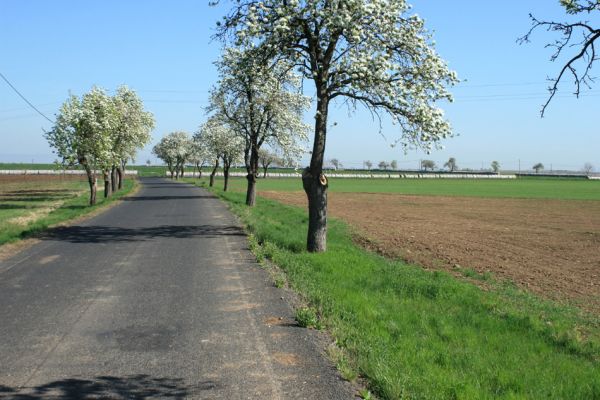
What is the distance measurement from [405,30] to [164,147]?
424 ft

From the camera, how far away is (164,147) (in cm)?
13988

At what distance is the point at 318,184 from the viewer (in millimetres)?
16734

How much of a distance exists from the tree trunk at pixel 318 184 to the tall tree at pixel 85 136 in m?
23.0

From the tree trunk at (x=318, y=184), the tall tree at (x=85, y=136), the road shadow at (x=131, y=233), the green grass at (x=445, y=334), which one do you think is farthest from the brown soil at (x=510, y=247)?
the tall tree at (x=85, y=136)

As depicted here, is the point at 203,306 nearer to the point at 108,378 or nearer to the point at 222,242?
the point at 108,378

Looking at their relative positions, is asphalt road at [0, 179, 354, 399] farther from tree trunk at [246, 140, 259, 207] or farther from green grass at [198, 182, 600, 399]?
tree trunk at [246, 140, 259, 207]

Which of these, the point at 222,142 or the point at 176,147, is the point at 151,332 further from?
the point at 176,147

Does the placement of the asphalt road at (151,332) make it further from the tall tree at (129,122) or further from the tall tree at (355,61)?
the tall tree at (129,122)

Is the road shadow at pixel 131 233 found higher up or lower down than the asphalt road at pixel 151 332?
lower down

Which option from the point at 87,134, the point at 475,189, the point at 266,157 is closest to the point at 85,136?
the point at 87,134

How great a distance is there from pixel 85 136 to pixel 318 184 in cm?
2442

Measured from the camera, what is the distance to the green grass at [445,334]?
6438 millimetres

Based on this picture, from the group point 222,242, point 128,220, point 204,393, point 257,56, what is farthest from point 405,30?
point 128,220

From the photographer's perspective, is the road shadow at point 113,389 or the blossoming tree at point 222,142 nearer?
the road shadow at point 113,389
